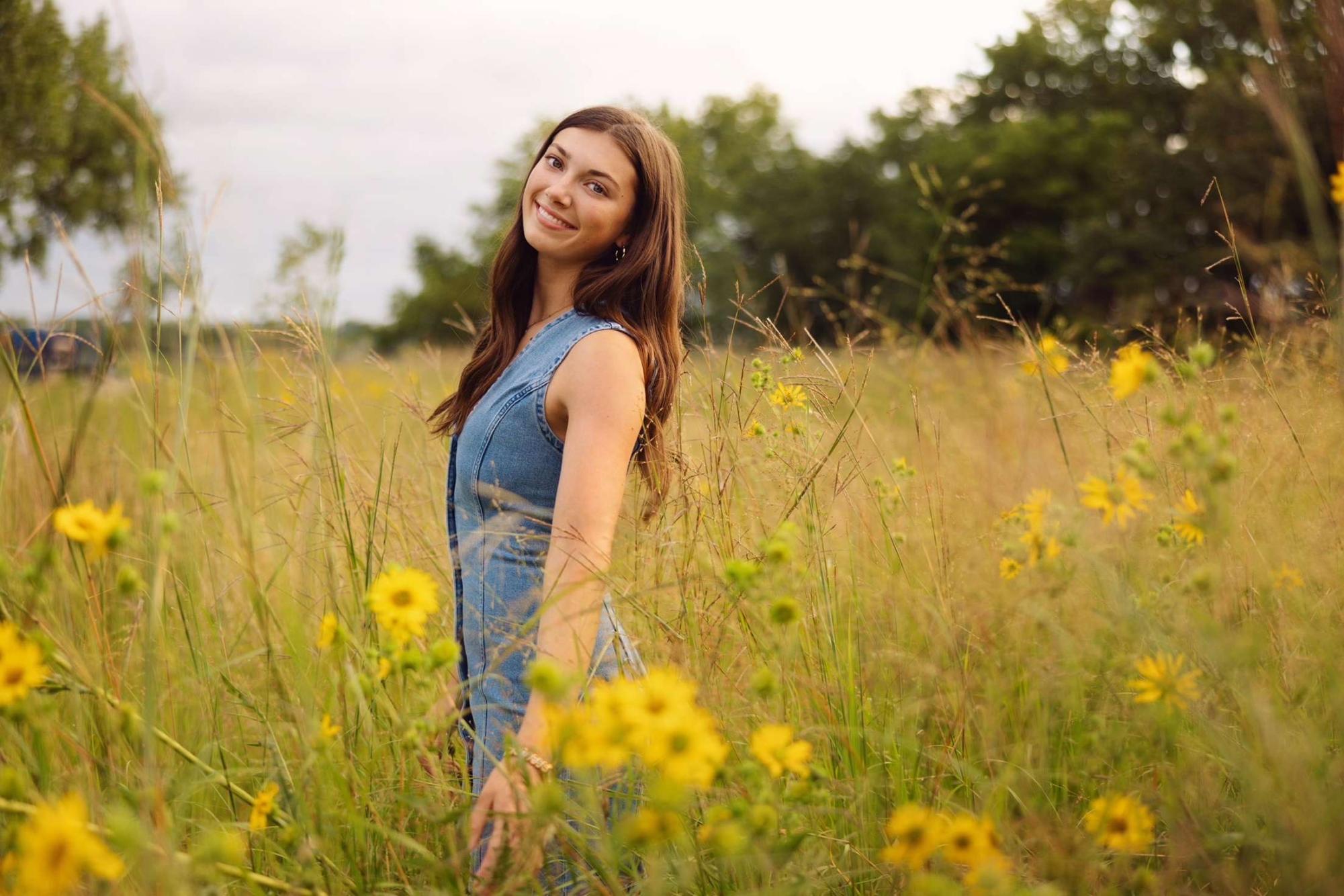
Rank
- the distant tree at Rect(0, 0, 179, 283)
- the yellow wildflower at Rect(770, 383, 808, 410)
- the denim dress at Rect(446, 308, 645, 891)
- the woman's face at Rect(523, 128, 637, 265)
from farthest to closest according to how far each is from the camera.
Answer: the distant tree at Rect(0, 0, 179, 283) < the woman's face at Rect(523, 128, 637, 265) < the yellow wildflower at Rect(770, 383, 808, 410) < the denim dress at Rect(446, 308, 645, 891)

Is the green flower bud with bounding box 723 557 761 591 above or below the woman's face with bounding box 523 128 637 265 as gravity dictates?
below

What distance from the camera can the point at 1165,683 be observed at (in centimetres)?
107

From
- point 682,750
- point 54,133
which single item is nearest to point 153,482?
point 682,750

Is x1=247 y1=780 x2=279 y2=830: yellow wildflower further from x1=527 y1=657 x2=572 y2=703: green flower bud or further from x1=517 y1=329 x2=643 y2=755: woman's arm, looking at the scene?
x1=527 y1=657 x2=572 y2=703: green flower bud

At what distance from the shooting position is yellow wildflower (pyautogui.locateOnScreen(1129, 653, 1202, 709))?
106 cm

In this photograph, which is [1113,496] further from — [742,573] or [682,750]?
→ [682,750]

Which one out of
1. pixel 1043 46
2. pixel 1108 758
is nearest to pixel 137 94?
pixel 1108 758

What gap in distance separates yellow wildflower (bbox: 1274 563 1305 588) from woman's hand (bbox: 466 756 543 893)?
1.09 metres

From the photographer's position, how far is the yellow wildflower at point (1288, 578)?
1.40 m

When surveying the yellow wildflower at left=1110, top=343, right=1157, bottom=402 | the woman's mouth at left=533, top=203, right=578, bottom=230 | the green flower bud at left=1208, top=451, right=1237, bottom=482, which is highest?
the woman's mouth at left=533, top=203, right=578, bottom=230

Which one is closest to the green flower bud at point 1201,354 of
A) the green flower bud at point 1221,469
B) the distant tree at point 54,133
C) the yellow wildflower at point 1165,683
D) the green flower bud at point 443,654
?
the green flower bud at point 1221,469

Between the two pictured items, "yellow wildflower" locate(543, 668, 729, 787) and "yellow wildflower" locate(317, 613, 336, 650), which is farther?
"yellow wildflower" locate(317, 613, 336, 650)

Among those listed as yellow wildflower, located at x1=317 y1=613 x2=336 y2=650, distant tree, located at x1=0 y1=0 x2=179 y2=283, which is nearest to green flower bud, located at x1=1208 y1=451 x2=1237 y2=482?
yellow wildflower, located at x1=317 y1=613 x2=336 y2=650

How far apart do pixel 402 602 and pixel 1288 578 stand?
50.8 inches
